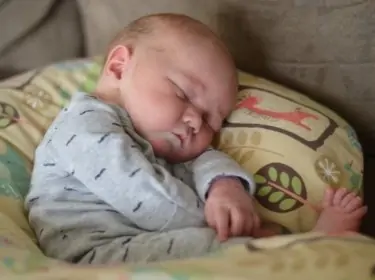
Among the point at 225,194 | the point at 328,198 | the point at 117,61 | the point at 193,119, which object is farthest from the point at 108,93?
the point at 328,198

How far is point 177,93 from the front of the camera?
3.81ft

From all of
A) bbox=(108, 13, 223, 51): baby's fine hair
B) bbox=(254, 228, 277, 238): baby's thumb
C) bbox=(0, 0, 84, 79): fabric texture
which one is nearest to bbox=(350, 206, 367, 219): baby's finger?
bbox=(254, 228, 277, 238): baby's thumb

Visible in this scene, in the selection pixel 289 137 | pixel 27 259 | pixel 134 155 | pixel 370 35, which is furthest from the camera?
pixel 370 35

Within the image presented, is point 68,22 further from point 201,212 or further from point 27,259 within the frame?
point 27,259

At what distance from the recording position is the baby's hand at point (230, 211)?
107 cm

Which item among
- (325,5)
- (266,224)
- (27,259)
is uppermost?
(325,5)

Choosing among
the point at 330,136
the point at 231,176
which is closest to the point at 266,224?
the point at 231,176

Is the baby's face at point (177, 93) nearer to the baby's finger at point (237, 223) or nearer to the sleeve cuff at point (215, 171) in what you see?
the sleeve cuff at point (215, 171)

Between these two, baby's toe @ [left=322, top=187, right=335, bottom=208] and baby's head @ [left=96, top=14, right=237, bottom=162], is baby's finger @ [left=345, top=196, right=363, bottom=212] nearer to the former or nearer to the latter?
baby's toe @ [left=322, top=187, right=335, bottom=208]

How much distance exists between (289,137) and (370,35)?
0.28m

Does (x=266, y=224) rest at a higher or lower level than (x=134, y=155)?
lower

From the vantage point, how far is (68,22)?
5.12ft

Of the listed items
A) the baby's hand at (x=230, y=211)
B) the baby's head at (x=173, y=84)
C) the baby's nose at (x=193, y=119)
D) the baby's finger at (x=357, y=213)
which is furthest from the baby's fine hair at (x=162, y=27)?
the baby's finger at (x=357, y=213)

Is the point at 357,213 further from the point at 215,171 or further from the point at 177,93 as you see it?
the point at 177,93
